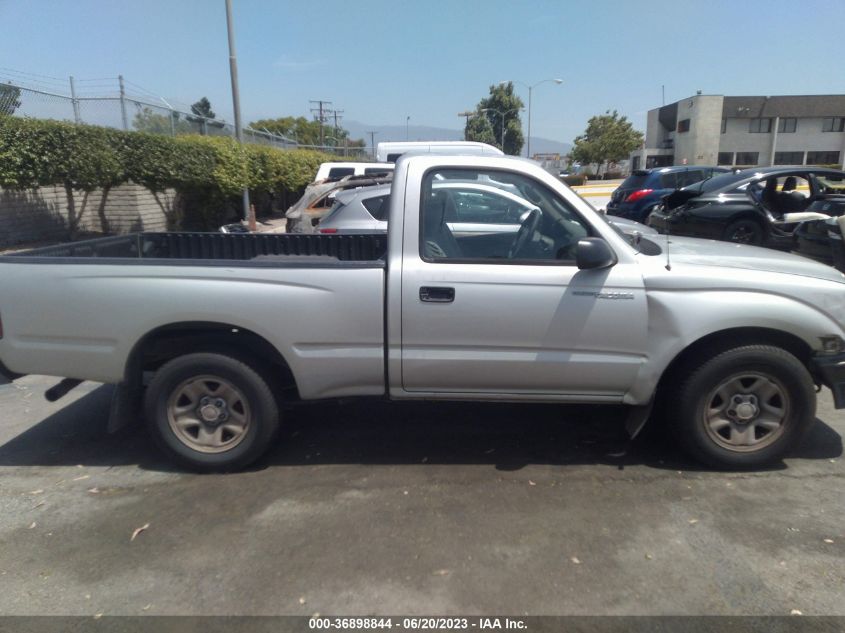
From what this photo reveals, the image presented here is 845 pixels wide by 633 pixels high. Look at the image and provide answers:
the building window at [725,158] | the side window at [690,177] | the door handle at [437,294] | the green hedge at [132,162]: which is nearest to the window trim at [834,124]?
the building window at [725,158]

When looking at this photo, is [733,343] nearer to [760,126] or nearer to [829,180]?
[829,180]

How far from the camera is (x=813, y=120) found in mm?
57844

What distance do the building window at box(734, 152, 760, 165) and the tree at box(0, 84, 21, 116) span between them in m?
60.5

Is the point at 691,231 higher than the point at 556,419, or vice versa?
the point at 691,231

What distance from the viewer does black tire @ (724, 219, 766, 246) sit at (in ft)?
36.5

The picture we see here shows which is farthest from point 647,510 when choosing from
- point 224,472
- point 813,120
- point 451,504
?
point 813,120

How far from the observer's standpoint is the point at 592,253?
3672 millimetres

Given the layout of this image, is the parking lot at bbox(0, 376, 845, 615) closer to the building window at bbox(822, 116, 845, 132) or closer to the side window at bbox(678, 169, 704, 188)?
the side window at bbox(678, 169, 704, 188)

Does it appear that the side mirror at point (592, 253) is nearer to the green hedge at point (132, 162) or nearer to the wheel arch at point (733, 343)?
the wheel arch at point (733, 343)

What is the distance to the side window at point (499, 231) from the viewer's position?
154 inches

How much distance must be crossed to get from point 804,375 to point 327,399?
2.88 meters

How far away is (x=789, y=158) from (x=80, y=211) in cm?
6214

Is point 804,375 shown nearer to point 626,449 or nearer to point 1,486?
point 626,449

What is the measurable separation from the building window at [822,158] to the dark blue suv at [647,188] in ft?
166
